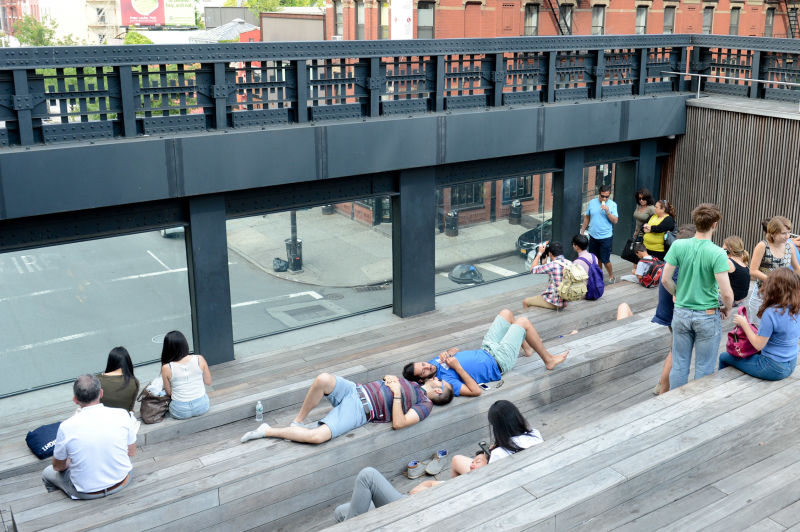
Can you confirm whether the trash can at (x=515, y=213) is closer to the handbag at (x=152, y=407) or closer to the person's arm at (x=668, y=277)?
the person's arm at (x=668, y=277)

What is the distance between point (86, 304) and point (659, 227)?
845cm

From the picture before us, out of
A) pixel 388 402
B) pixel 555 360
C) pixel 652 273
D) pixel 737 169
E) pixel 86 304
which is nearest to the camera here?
pixel 388 402

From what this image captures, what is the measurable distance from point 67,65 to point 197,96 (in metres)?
1.90

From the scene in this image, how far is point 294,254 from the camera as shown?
13164 millimetres

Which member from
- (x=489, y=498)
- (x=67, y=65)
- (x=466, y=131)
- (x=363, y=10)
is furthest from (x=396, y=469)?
(x=363, y=10)

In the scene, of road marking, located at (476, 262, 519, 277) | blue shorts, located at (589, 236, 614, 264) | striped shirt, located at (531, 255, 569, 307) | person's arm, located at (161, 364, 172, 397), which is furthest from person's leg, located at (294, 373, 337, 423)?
road marking, located at (476, 262, 519, 277)

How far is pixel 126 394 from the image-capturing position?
761 centimetres

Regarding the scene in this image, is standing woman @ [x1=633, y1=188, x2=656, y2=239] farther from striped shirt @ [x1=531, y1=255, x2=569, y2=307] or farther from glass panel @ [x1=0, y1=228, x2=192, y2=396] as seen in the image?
glass panel @ [x1=0, y1=228, x2=192, y2=396]

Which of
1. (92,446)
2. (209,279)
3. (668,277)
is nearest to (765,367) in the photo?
(668,277)

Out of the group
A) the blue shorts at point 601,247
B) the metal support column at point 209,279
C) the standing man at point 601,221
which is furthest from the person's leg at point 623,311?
the metal support column at point 209,279

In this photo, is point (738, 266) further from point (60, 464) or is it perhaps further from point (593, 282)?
point (60, 464)

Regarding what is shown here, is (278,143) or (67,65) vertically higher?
(67,65)

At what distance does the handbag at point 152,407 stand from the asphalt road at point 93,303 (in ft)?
12.2

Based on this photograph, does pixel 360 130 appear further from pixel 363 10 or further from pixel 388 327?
pixel 363 10
